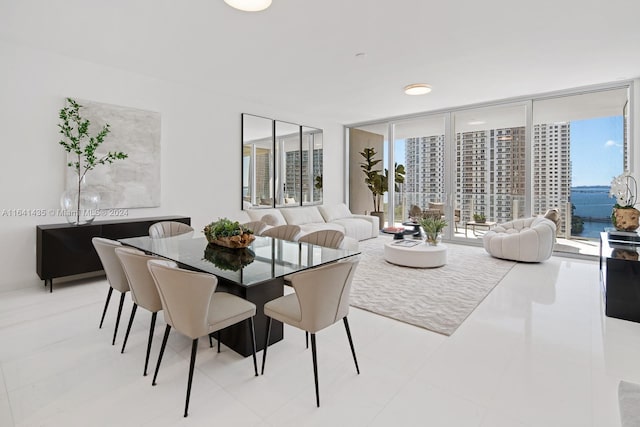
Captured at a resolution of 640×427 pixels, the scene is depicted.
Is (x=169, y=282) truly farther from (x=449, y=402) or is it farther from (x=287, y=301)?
(x=449, y=402)

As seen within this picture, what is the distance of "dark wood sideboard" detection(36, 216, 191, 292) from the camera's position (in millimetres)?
3643

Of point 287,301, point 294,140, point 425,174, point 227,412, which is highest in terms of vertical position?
point 294,140

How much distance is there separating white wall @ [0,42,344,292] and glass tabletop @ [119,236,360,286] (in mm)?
1859

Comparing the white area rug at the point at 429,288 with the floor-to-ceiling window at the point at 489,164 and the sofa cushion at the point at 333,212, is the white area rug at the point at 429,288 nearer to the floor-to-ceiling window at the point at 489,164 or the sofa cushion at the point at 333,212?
the floor-to-ceiling window at the point at 489,164

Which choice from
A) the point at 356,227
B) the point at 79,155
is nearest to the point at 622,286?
the point at 356,227

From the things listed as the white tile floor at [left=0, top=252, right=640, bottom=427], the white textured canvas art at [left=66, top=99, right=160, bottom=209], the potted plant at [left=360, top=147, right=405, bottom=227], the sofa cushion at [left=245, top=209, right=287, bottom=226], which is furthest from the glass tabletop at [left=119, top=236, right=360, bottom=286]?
the potted plant at [left=360, top=147, right=405, bottom=227]

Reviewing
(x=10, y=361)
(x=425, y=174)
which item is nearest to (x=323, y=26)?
(x=10, y=361)

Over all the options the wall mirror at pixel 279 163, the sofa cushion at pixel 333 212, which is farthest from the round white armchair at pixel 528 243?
the wall mirror at pixel 279 163

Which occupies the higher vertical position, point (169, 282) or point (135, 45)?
point (135, 45)

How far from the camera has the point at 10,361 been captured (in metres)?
2.29

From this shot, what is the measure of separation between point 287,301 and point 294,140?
5368 millimetres

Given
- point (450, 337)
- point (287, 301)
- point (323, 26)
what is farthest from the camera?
point (323, 26)

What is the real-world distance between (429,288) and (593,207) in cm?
391

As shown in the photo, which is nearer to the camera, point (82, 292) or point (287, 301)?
point (287, 301)
